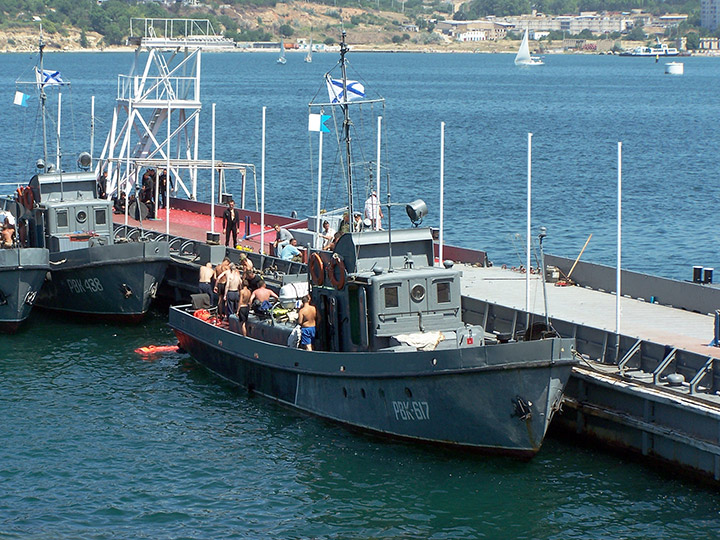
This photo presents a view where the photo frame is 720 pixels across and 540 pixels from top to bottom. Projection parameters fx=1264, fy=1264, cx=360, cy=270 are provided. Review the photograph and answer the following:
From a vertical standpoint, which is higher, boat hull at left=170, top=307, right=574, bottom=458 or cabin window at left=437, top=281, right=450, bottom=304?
cabin window at left=437, top=281, right=450, bottom=304

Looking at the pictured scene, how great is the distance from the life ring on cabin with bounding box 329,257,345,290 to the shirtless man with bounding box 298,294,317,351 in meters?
0.99

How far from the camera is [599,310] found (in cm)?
2692

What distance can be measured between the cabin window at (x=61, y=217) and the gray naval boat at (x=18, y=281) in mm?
2336

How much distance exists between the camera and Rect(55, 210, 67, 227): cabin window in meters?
34.5

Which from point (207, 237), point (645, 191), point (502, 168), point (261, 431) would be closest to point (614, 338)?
point (261, 431)

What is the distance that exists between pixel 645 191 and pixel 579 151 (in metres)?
18.8

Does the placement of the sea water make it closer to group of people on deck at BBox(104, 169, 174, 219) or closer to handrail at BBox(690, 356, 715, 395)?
handrail at BBox(690, 356, 715, 395)

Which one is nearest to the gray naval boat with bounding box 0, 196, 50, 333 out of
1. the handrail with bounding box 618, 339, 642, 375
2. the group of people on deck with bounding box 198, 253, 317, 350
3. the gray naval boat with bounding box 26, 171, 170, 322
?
the gray naval boat with bounding box 26, 171, 170, 322

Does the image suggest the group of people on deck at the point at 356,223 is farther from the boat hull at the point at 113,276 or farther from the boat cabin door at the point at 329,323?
the boat cabin door at the point at 329,323

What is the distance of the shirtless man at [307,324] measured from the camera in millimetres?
24516

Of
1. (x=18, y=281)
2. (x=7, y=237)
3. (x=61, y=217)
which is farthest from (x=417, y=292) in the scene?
(x=7, y=237)

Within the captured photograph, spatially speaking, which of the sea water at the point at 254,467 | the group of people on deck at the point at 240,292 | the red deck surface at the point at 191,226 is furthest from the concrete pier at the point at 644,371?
the red deck surface at the point at 191,226

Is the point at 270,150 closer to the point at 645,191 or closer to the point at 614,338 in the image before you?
the point at 645,191

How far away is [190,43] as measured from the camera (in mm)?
43312
